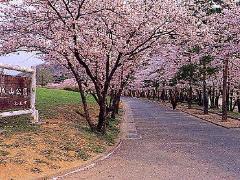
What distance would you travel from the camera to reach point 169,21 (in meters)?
19.4

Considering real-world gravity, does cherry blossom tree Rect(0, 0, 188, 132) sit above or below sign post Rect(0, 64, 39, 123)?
above

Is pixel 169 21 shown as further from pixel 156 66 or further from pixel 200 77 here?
pixel 156 66

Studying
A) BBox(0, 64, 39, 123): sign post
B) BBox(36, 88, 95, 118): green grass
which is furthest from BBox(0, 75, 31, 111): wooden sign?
BBox(36, 88, 95, 118): green grass

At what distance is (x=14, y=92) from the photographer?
15.6 meters

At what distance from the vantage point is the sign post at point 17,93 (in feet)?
48.3

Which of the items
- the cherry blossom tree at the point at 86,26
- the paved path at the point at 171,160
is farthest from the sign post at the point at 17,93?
the paved path at the point at 171,160

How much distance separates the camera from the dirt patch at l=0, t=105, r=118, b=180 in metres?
11.2

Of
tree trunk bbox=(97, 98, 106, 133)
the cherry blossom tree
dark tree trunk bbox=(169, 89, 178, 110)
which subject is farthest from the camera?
dark tree trunk bbox=(169, 89, 178, 110)

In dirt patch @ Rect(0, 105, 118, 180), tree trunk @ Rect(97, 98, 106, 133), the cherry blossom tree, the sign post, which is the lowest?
dirt patch @ Rect(0, 105, 118, 180)

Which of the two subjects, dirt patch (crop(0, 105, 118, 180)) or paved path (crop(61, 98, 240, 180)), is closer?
dirt patch (crop(0, 105, 118, 180))

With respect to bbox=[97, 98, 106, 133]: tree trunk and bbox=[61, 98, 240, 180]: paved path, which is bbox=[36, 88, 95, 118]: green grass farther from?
bbox=[61, 98, 240, 180]: paved path

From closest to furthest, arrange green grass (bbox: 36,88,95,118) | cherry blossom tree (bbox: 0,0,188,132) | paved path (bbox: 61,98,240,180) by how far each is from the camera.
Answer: paved path (bbox: 61,98,240,180) → cherry blossom tree (bbox: 0,0,188,132) → green grass (bbox: 36,88,95,118)

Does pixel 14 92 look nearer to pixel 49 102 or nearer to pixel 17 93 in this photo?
pixel 17 93

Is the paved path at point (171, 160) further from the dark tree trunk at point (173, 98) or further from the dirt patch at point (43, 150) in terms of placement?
the dark tree trunk at point (173, 98)
